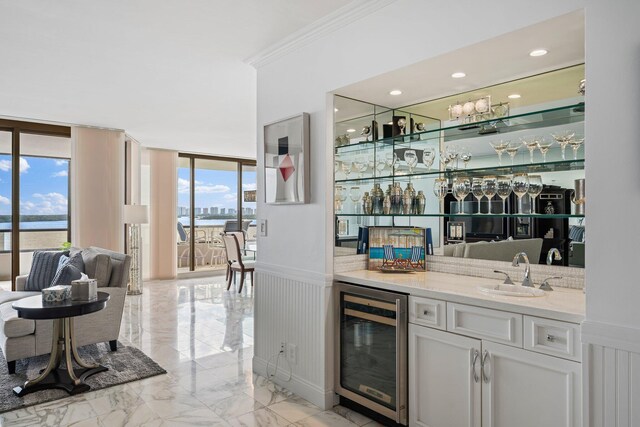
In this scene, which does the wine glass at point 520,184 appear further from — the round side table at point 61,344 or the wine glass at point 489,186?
the round side table at point 61,344

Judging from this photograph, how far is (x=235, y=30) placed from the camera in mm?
3055

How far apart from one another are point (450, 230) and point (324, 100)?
49.1 inches

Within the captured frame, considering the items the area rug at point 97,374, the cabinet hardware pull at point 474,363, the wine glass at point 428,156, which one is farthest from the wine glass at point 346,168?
the area rug at point 97,374

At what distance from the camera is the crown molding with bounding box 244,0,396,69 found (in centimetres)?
263

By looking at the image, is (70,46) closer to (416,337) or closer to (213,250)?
(416,337)

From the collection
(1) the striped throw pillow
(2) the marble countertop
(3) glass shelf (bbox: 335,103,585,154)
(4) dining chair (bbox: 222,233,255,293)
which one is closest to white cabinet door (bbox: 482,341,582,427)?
(2) the marble countertop

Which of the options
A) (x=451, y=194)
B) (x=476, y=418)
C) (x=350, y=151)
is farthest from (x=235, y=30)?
(x=476, y=418)

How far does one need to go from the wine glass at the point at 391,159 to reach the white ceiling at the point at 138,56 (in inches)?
42.6

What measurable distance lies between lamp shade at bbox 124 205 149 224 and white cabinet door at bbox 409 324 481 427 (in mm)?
5470

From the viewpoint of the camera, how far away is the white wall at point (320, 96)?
2199mm

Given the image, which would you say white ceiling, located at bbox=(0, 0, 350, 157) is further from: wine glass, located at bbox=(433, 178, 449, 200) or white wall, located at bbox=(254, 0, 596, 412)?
wine glass, located at bbox=(433, 178, 449, 200)

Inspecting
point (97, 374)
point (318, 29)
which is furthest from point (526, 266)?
point (97, 374)

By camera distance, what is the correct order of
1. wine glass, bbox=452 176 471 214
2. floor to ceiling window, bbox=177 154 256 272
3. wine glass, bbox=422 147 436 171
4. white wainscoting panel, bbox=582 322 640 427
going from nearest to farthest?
white wainscoting panel, bbox=582 322 640 427 → wine glass, bbox=452 176 471 214 → wine glass, bbox=422 147 436 171 → floor to ceiling window, bbox=177 154 256 272

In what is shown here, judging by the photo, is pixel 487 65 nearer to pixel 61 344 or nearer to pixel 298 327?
pixel 298 327
